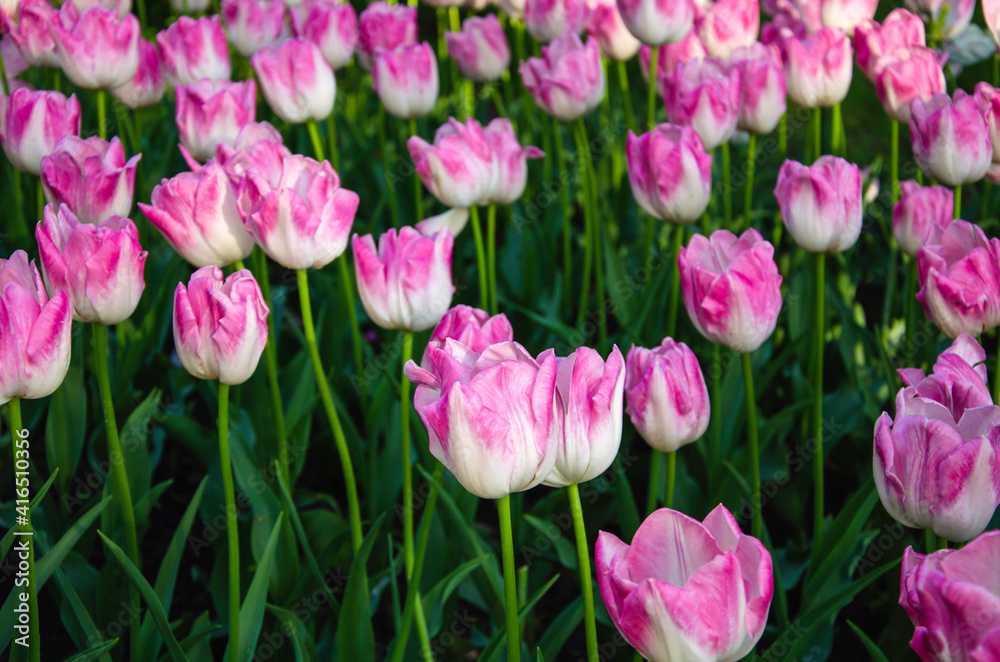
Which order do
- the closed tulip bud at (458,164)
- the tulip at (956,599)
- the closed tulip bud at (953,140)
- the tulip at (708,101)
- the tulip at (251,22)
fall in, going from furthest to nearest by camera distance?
the tulip at (251,22) → the tulip at (708,101) → the closed tulip bud at (458,164) → the closed tulip bud at (953,140) → the tulip at (956,599)

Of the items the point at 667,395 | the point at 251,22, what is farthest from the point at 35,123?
the point at 667,395

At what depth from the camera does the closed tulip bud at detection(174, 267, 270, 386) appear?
1159mm

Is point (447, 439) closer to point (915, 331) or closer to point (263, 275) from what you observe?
point (263, 275)

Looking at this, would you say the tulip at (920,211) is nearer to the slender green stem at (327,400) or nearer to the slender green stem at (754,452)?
the slender green stem at (754,452)

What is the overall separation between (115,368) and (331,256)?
0.97 metres

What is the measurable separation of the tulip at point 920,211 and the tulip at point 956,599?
3.94 ft

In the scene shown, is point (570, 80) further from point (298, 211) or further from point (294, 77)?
point (298, 211)

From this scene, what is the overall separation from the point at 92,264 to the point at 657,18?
1572mm

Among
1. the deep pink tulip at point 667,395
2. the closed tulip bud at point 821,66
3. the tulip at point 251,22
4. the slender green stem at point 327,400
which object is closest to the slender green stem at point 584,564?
the deep pink tulip at point 667,395

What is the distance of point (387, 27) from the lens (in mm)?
2777

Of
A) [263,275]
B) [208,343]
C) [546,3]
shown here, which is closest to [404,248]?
[208,343]

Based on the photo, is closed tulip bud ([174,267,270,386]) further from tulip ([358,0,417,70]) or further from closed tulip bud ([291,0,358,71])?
tulip ([358,0,417,70])

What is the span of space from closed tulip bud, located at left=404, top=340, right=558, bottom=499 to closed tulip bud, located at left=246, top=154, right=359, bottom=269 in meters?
0.50

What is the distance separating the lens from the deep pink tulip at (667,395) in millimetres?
1292
